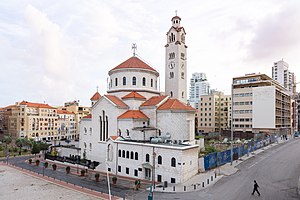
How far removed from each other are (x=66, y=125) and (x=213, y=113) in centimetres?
5831

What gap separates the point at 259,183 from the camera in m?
25.9

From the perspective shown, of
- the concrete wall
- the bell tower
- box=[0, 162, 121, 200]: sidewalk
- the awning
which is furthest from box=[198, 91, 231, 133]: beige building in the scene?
box=[0, 162, 121, 200]: sidewalk

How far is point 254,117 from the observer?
67688 mm

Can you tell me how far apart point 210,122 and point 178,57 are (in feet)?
156

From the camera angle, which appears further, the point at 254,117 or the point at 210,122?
the point at 210,122

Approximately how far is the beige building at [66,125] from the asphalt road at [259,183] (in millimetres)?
70461

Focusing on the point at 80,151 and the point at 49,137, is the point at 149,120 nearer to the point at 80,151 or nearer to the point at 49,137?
the point at 80,151

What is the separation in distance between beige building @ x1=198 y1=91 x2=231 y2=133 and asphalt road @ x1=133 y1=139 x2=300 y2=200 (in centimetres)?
5199

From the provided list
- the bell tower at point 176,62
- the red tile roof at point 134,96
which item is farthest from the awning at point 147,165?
the bell tower at point 176,62

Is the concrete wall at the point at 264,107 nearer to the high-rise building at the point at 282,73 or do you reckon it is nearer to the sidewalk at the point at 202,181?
the sidewalk at the point at 202,181

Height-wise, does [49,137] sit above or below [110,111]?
below

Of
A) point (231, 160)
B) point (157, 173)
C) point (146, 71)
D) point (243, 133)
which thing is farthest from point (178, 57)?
point (243, 133)

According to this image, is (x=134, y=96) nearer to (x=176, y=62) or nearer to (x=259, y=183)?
(x=176, y=62)

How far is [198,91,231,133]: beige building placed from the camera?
3482 inches
